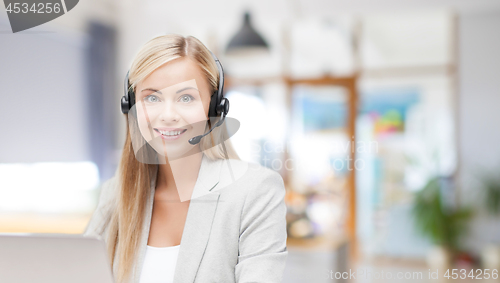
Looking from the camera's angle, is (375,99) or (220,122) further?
(375,99)

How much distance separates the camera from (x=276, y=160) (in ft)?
4.20

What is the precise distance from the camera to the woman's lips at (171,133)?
0.96m

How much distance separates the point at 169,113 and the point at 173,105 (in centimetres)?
2

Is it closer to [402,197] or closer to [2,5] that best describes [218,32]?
[402,197]

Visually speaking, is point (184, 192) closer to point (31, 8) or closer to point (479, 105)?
point (31, 8)

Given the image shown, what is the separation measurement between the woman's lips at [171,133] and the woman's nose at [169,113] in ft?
0.10

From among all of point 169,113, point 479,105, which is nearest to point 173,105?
point 169,113

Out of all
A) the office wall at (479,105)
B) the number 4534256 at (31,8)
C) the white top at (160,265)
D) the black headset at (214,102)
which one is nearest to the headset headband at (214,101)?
the black headset at (214,102)

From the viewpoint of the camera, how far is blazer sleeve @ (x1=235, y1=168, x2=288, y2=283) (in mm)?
884

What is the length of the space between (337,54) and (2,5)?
352 cm

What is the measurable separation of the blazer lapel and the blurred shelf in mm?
403

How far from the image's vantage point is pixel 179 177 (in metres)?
1.04

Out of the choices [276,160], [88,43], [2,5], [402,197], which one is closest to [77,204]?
[2,5]

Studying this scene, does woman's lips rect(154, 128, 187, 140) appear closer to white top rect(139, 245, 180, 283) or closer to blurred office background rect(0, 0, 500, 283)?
white top rect(139, 245, 180, 283)
